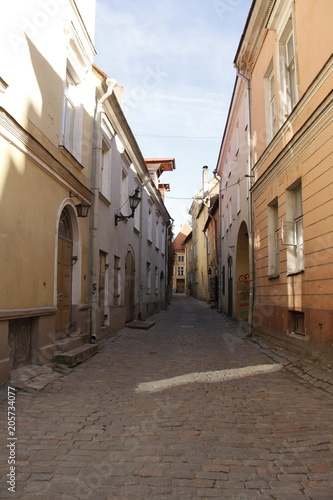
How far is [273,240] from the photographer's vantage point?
32.7 feet

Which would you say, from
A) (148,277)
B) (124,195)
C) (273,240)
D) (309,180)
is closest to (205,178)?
(148,277)

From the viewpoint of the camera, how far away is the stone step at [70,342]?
7.23m

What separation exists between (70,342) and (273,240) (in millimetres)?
5273

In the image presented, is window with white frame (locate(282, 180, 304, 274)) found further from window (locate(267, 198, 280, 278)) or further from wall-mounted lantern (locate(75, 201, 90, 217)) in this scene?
wall-mounted lantern (locate(75, 201, 90, 217))

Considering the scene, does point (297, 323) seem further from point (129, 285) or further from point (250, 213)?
point (129, 285)

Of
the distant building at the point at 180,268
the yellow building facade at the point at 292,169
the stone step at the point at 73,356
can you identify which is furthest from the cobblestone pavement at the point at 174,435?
the distant building at the point at 180,268

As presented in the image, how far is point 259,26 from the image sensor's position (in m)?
10.4

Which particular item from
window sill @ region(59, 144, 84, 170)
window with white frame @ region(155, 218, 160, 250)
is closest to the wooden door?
window sill @ region(59, 144, 84, 170)

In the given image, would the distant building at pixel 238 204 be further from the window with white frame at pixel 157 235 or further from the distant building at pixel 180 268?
the distant building at pixel 180 268

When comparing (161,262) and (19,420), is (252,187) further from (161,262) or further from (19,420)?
(161,262)

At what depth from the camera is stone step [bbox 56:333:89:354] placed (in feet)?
23.7

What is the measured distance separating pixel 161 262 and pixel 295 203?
16450 mm

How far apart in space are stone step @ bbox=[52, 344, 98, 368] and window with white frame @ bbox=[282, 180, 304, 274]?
425cm

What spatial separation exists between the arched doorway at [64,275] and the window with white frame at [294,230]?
4339 mm
